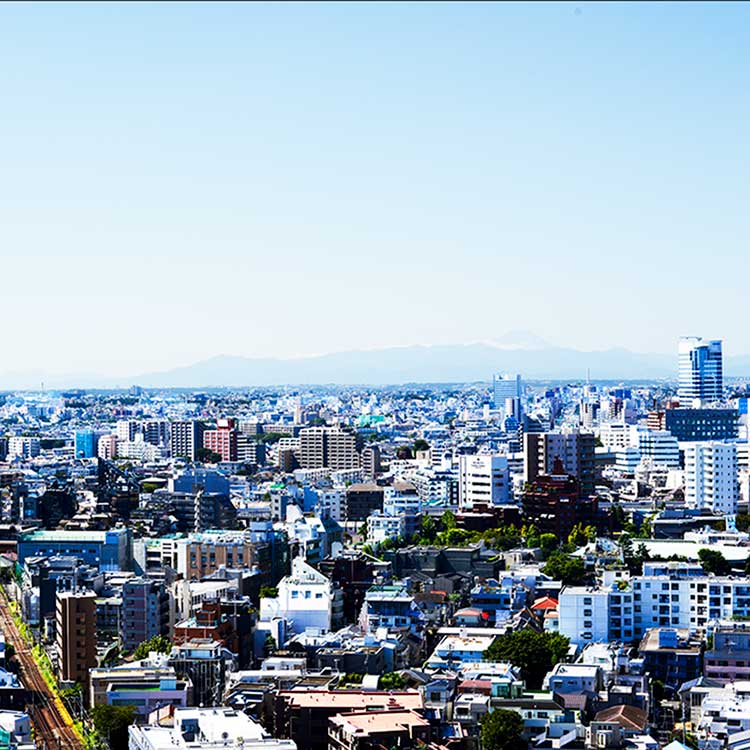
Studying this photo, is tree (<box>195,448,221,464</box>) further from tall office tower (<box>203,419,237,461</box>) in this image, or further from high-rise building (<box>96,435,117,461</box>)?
high-rise building (<box>96,435,117,461</box>)

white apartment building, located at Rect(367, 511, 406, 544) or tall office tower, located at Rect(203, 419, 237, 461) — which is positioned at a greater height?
tall office tower, located at Rect(203, 419, 237, 461)

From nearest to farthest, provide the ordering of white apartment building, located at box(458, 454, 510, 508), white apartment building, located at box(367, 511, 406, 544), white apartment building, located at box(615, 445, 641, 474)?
white apartment building, located at box(367, 511, 406, 544)
white apartment building, located at box(458, 454, 510, 508)
white apartment building, located at box(615, 445, 641, 474)

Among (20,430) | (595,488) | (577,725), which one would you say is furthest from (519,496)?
(20,430)

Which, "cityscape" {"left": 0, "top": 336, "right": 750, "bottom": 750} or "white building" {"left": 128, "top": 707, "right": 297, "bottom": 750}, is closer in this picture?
"white building" {"left": 128, "top": 707, "right": 297, "bottom": 750}

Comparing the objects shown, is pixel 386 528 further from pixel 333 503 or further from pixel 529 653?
pixel 529 653

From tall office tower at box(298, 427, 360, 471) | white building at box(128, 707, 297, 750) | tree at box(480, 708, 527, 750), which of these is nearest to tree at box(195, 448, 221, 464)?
tall office tower at box(298, 427, 360, 471)

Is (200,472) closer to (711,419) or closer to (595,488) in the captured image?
(595,488)

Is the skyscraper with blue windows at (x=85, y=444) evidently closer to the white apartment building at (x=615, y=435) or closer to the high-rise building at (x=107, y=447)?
the high-rise building at (x=107, y=447)
